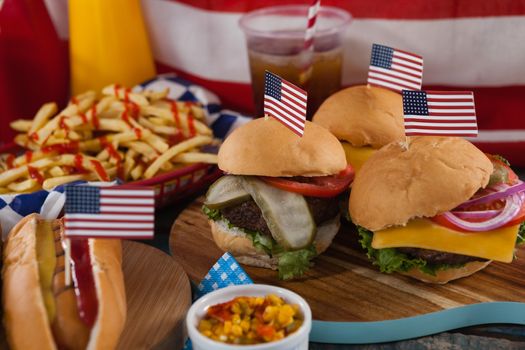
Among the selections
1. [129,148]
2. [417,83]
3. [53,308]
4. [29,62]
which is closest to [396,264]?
[417,83]

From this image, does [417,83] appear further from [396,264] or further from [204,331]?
[204,331]

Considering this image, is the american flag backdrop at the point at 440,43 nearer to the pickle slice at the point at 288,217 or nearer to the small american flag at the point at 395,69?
the small american flag at the point at 395,69

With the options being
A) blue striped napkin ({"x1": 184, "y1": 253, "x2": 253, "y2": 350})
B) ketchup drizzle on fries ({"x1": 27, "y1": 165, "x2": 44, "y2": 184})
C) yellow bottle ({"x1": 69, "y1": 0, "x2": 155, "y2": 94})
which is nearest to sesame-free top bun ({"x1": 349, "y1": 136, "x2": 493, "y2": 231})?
blue striped napkin ({"x1": 184, "y1": 253, "x2": 253, "y2": 350})

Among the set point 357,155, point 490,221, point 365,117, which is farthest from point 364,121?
point 490,221

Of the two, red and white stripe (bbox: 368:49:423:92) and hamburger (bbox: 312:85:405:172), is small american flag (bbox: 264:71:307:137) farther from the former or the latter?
red and white stripe (bbox: 368:49:423:92)

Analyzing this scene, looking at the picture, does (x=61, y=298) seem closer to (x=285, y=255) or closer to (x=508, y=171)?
A: (x=285, y=255)

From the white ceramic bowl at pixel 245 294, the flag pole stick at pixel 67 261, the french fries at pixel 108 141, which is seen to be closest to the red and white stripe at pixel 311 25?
the french fries at pixel 108 141

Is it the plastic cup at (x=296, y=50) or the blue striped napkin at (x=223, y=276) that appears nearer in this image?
the blue striped napkin at (x=223, y=276)
